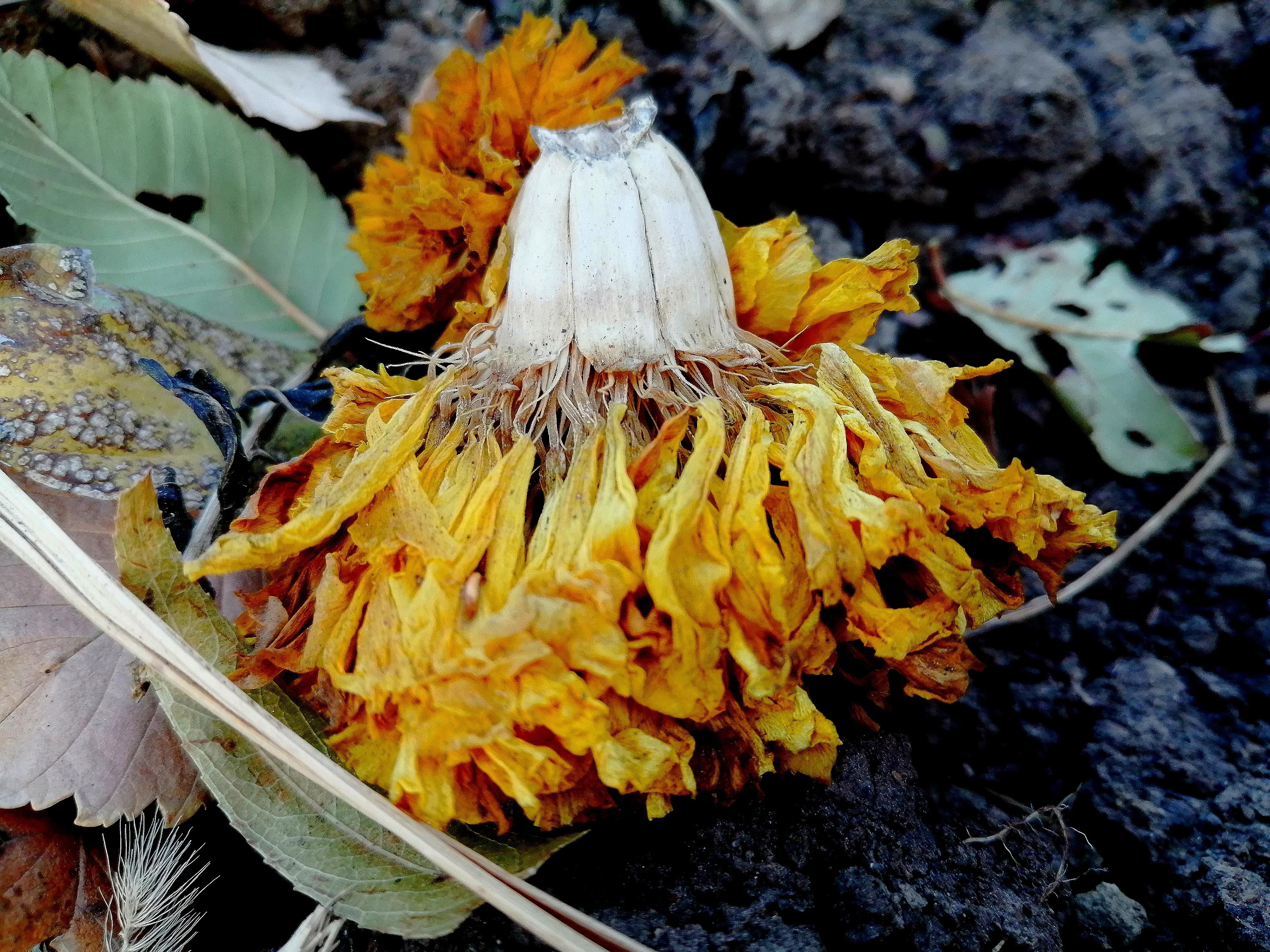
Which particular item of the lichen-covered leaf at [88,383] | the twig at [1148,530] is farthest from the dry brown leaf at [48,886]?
the twig at [1148,530]

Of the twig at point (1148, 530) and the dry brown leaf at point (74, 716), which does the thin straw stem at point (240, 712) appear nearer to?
the dry brown leaf at point (74, 716)

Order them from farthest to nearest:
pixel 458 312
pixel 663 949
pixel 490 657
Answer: pixel 458 312 < pixel 663 949 < pixel 490 657

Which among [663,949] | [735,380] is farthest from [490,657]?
[735,380]

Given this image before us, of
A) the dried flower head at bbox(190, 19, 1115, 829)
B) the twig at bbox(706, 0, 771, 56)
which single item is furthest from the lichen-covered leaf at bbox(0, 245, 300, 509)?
the twig at bbox(706, 0, 771, 56)

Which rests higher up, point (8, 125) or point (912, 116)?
point (8, 125)

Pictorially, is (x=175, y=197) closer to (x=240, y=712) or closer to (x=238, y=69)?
(x=238, y=69)

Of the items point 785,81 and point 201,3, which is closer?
point 201,3

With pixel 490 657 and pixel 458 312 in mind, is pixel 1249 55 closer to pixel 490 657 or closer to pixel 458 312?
pixel 458 312

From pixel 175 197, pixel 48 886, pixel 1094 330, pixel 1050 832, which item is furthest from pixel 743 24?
pixel 48 886
